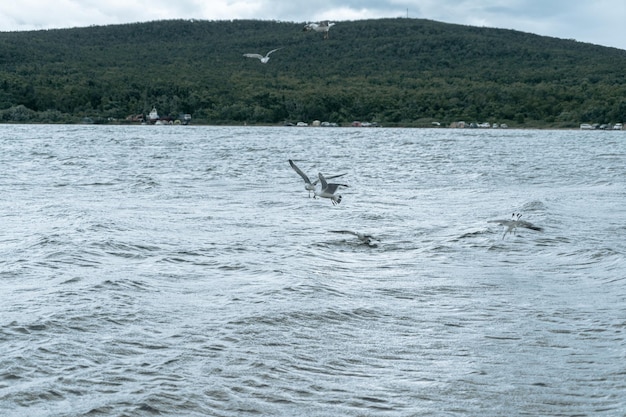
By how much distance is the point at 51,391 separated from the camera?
7219mm

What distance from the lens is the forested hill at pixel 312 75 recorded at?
368ft

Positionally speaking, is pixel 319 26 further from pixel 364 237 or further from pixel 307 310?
pixel 307 310

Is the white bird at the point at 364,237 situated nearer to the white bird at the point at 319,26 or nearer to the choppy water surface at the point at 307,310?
the choppy water surface at the point at 307,310

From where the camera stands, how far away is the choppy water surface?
7.24m

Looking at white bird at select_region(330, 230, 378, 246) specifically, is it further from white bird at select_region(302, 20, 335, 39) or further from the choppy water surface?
white bird at select_region(302, 20, 335, 39)

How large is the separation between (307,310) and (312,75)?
389ft

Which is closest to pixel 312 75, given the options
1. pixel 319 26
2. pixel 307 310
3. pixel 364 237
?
pixel 319 26

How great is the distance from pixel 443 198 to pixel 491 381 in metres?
18.2

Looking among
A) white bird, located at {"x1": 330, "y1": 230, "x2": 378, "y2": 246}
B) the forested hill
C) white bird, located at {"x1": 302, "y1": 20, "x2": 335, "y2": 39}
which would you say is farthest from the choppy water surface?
the forested hill

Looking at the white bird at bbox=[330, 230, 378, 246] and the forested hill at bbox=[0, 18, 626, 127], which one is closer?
the white bird at bbox=[330, 230, 378, 246]

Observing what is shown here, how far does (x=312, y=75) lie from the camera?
127 meters

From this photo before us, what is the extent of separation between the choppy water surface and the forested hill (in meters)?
91.4

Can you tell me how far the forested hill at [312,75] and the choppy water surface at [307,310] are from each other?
300ft

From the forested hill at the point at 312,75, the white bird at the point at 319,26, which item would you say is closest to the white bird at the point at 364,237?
the white bird at the point at 319,26
